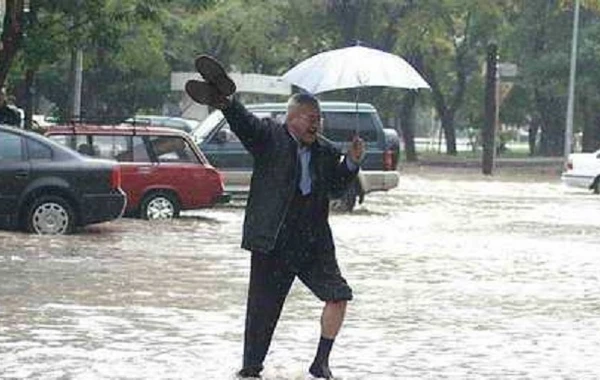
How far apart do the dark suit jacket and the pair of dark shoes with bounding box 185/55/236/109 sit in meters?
0.18

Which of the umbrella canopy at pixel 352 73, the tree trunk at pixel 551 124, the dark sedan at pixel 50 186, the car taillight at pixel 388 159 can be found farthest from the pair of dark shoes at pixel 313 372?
the tree trunk at pixel 551 124

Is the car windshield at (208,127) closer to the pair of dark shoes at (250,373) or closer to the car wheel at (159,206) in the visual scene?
the car wheel at (159,206)

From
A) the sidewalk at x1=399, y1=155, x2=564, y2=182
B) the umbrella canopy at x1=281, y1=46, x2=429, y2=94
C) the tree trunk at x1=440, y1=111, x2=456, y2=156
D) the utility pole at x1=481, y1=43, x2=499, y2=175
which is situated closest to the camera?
the umbrella canopy at x1=281, y1=46, x2=429, y2=94

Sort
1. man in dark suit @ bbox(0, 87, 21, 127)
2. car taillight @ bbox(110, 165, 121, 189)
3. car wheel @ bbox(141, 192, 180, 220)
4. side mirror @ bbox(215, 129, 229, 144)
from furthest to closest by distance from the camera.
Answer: side mirror @ bbox(215, 129, 229, 144) → man in dark suit @ bbox(0, 87, 21, 127) → car wheel @ bbox(141, 192, 180, 220) → car taillight @ bbox(110, 165, 121, 189)

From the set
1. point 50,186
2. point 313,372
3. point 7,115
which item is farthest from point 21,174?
point 313,372

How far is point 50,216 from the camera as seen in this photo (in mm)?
18766

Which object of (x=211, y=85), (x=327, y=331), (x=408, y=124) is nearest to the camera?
(x=211, y=85)

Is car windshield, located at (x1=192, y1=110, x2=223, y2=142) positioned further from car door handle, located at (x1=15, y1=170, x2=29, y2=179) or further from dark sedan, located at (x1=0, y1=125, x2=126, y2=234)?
car door handle, located at (x1=15, y1=170, x2=29, y2=179)

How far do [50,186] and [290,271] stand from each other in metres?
10.3

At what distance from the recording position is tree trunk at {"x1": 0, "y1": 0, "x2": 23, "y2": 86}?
22.3 metres

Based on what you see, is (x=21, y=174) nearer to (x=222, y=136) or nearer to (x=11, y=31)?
(x=11, y=31)

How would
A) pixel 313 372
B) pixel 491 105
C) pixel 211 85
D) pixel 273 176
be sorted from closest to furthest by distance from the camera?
pixel 211 85 → pixel 273 176 → pixel 313 372 → pixel 491 105

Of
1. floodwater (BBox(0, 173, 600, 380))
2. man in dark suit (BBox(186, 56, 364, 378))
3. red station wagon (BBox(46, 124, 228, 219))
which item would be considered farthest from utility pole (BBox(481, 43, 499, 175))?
man in dark suit (BBox(186, 56, 364, 378))

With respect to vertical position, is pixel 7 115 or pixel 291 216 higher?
pixel 7 115
